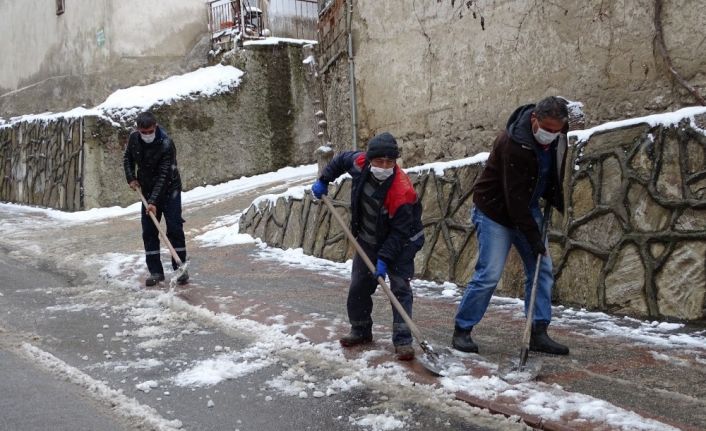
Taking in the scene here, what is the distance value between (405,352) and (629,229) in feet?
7.45

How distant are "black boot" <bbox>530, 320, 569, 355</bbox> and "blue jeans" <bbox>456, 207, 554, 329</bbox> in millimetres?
47

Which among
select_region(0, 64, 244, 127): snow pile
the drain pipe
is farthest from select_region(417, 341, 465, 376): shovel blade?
select_region(0, 64, 244, 127): snow pile

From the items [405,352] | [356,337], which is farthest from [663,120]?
[356,337]

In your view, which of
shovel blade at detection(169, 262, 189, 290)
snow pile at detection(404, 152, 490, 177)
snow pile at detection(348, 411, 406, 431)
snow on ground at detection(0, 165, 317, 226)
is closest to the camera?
snow pile at detection(348, 411, 406, 431)

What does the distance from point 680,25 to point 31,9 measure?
2008cm

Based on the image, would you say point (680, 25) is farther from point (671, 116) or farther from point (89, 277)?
point (89, 277)

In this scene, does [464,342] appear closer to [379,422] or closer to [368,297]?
[368,297]

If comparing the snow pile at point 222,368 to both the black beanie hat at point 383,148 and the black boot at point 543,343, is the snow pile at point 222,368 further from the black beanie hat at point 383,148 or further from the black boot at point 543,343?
the black boot at point 543,343

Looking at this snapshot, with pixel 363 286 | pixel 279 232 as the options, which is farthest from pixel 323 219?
pixel 363 286

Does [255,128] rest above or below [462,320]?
above

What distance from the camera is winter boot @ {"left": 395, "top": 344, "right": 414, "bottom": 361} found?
4371 millimetres

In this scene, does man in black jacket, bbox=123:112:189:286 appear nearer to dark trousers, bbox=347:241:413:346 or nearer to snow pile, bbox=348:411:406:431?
dark trousers, bbox=347:241:413:346

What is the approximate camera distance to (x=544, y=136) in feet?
13.7

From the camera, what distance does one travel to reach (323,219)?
8.64m
